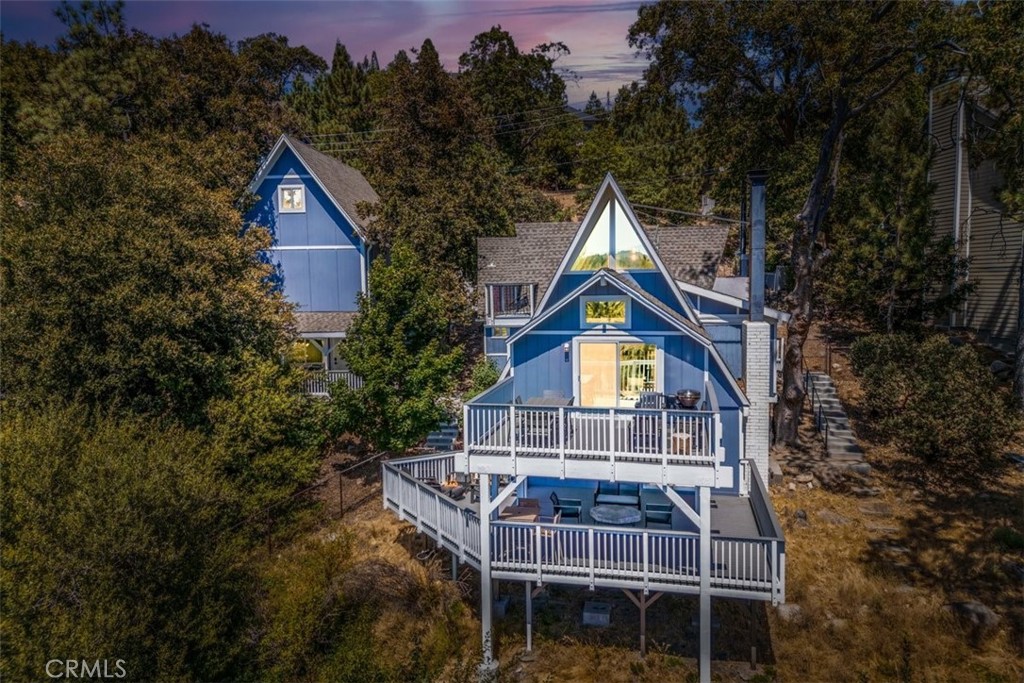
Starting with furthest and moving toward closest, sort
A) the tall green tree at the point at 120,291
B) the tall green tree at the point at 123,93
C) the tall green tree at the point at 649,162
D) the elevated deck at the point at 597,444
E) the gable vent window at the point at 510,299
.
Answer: the tall green tree at the point at 649,162 < the tall green tree at the point at 123,93 < the gable vent window at the point at 510,299 < the tall green tree at the point at 120,291 < the elevated deck at the point at 597,444

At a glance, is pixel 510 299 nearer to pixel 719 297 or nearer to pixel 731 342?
pixel 719 297

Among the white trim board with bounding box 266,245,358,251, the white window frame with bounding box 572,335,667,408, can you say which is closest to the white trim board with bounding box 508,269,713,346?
the white window frame with bounding box 572,335,667,408

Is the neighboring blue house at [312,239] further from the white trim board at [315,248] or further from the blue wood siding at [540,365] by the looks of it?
the blue wood siding at [540,365]

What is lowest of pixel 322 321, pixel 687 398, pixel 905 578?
pixel 905 578

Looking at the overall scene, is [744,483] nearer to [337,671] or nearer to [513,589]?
[513,589]

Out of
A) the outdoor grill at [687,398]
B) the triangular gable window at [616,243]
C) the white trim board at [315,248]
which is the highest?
the white trim board at [315,248]

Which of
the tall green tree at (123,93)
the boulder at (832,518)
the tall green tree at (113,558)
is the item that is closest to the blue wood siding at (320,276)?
the tall green tree at (123,93)

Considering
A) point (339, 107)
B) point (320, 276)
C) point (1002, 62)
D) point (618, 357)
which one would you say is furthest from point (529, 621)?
point (339, 107)
